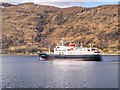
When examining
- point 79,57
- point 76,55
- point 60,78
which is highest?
point 60,78

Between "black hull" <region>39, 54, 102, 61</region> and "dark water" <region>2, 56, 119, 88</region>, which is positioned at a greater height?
"dark water" <region>2, 56, 119, 88</region>

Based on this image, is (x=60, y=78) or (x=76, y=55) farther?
(x=76, y=55)

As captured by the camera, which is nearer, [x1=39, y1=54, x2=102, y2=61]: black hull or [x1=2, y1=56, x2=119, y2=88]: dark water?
[x1=2, y1=56, x2=119, y2=88]: dark water

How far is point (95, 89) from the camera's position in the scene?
6788 cm

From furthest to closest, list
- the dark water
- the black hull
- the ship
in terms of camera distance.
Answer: the ship < the black hull < the dark water

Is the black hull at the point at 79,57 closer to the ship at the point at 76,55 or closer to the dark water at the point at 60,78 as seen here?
the ship at the point at 76,55

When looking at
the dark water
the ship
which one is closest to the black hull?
the ship

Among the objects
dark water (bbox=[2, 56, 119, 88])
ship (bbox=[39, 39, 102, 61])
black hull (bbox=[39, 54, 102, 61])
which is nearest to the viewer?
dark water (bbox=[2, 56, 119, 88])

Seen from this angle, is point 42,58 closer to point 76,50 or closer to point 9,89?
point 76,50

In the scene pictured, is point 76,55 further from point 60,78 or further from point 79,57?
point 60,78

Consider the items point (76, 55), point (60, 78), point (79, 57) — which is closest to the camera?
point (60, 78)

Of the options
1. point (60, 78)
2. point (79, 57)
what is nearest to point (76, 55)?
point (79, 57)

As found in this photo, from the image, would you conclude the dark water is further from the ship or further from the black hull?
the ship

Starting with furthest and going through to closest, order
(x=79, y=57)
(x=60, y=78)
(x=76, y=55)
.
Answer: (x=76, y=55) → (x=79, y=57) → (x=60, y=78)
